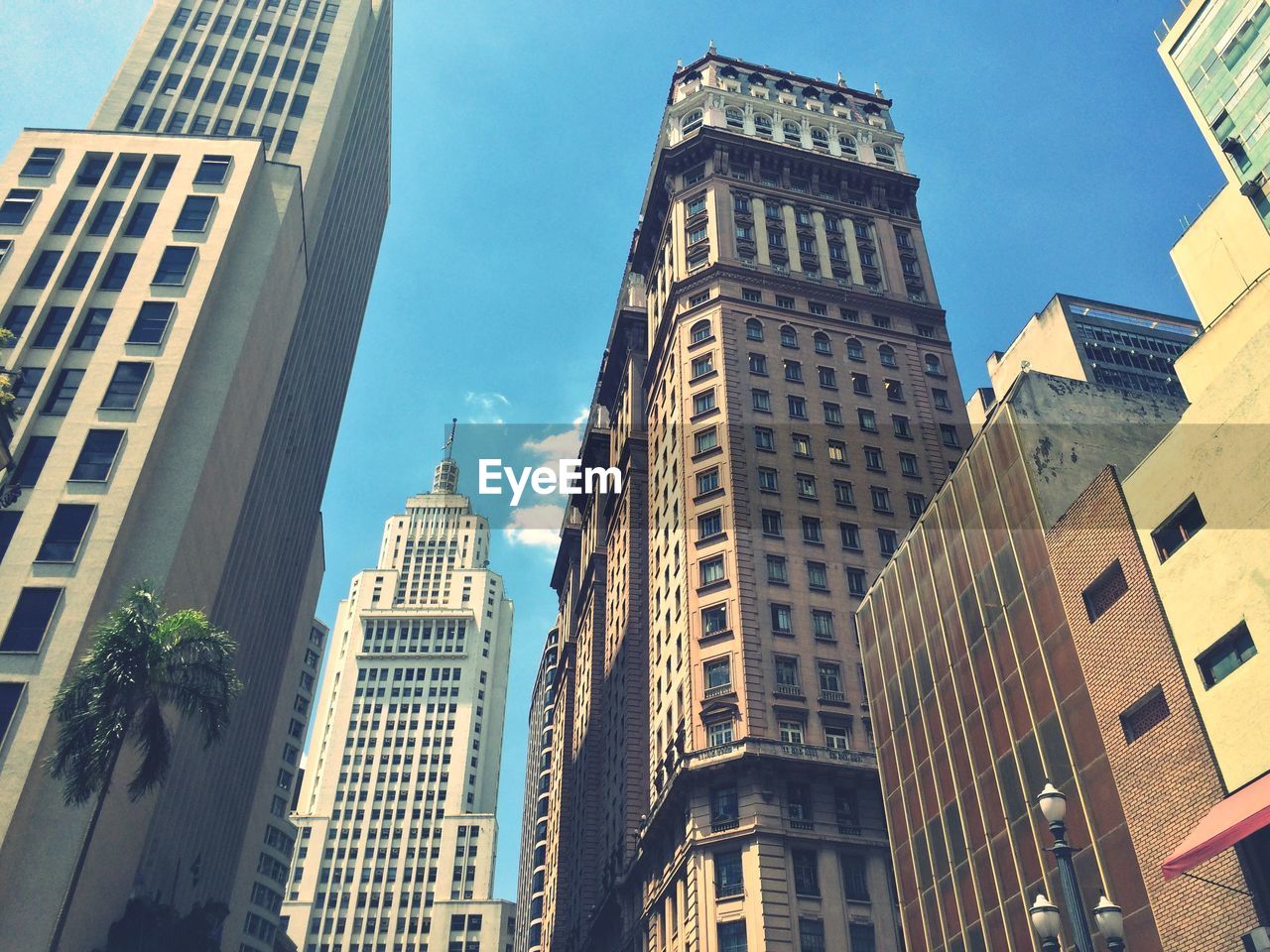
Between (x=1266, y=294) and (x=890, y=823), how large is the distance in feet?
83.6

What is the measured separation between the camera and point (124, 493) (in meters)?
54.3


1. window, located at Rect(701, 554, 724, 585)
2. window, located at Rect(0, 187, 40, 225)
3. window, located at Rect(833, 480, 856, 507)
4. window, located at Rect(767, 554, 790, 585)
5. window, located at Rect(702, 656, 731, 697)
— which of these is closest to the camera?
window, located at Rect(702, 656, 731, 697)

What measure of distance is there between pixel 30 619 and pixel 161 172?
3525 cm

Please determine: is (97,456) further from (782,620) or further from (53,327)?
(782,620)

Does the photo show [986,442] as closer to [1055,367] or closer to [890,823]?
[890,823]

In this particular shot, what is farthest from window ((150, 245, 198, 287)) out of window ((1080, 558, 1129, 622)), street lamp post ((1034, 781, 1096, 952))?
street lamp post ((1034, 781, 1096, 952))

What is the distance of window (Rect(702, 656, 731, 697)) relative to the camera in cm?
6506

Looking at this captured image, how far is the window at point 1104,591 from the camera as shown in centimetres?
3219

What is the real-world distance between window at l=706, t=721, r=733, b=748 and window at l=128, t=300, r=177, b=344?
134 feet

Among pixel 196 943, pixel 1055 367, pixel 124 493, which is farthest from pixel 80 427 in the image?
pixel 1055 367

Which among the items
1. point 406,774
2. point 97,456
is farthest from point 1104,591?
point 406,774

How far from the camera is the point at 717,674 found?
217 ft

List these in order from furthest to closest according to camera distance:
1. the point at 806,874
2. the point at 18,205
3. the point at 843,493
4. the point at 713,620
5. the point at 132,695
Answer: the point at 843,493 < the point at 713,620 < the point at 18,205 < the point at 806,874 < the point at 132,695

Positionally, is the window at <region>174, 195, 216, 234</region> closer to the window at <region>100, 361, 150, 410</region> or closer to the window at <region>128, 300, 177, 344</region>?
the window at <region>128, 300, 177, 344</region>
